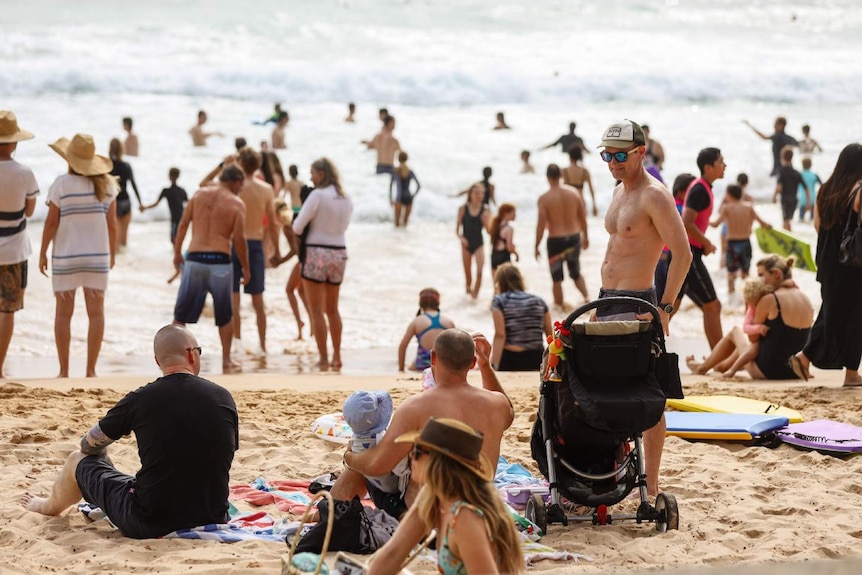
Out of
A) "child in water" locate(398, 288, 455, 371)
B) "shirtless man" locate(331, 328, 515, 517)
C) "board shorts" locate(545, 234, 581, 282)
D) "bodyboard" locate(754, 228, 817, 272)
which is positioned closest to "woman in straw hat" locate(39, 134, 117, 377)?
"child in water" locate(398, 288, 455, 371)

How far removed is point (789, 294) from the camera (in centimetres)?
819

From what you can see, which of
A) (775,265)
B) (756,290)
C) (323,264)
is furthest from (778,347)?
(323,264)

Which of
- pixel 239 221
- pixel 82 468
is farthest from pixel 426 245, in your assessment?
pixel 82 468

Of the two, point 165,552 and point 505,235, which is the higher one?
point 505,235

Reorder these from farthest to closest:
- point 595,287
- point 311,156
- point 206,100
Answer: point 206,100 → point 311,156 → point 595,287

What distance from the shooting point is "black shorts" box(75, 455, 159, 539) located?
454 cm

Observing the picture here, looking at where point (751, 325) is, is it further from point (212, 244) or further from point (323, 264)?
point (212, 244)

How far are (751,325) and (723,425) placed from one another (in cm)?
205

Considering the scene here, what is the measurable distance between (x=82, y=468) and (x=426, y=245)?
13.0 m

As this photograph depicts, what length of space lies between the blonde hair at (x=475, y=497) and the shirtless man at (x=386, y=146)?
16889 mm

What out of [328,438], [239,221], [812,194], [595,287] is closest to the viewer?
[328,438]

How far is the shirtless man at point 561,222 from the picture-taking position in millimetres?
12609

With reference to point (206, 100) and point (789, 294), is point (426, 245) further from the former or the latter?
point (206, 100)

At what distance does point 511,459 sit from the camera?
599 centimetres
